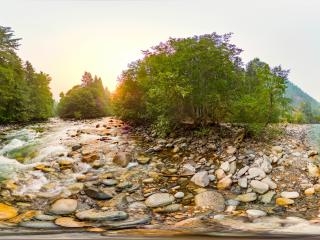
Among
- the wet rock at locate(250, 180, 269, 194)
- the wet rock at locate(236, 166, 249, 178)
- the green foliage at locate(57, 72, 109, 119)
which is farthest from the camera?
the green foliage at locate(57, 72, 109, 119)

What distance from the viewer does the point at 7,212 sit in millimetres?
5156

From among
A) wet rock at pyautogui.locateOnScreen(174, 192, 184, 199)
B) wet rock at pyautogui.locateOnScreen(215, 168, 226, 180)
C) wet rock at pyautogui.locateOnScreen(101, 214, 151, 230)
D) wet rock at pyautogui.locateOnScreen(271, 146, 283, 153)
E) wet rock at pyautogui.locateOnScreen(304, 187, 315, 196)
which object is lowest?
wet rock at pyautogui.locateOnScreen(101, 214, 151, 230)

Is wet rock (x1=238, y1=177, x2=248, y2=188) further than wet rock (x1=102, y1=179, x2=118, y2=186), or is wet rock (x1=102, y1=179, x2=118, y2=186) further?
wet rock (x1=102, y1=179, x2=118, y2=186)

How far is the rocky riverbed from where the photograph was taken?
4777mm

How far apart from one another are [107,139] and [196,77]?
3477 mm

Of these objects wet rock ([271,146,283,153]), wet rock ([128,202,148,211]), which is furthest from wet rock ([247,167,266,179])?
wet rock ([128,202,148,211])

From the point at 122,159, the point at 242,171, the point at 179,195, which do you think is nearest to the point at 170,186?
the point at 179,195

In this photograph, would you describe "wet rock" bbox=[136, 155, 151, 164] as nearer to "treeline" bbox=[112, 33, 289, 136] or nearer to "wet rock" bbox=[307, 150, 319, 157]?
→ "treeline" bbox=[112, 33, 289, 136]

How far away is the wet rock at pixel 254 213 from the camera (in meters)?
5.11

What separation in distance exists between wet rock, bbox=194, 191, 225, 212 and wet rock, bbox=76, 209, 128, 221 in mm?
1208

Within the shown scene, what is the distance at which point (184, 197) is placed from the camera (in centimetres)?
599

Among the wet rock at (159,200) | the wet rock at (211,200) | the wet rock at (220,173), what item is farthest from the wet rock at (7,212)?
the wet rock at (220,173)

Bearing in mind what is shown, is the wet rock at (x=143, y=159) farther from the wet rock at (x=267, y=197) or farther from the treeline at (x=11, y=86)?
the treeline at (x=11, y=86)

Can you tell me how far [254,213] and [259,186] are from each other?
1102mm
